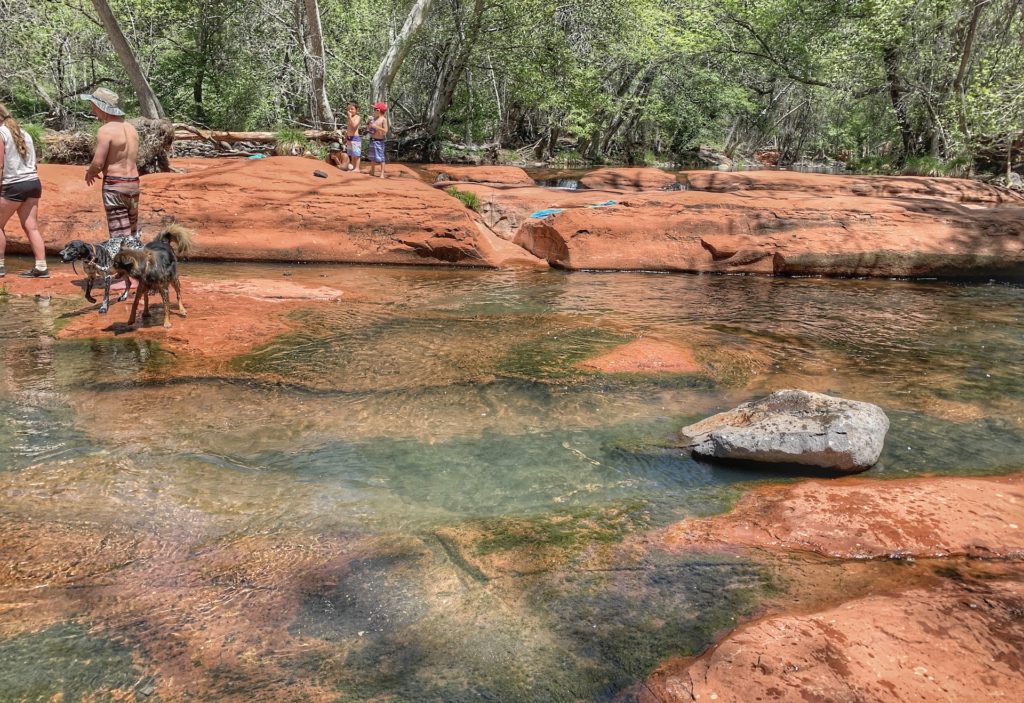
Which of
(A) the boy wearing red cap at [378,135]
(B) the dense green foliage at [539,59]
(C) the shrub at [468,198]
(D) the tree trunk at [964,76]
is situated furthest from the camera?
(B) the dense green foliage at [539,59]

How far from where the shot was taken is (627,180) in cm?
1859

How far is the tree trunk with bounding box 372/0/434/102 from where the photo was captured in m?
16.9

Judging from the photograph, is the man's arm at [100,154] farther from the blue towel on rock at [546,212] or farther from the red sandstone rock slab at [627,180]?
the red sandstone rock slab at [627,180]

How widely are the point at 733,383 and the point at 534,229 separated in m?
6.85

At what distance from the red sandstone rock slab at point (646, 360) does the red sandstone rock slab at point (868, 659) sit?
128 inches

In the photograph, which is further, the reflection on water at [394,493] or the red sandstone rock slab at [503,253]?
the red sandstone rock slab at [503,253]

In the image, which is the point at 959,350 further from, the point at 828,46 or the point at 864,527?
the point at 828,46

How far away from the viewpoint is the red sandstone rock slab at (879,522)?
3166mm

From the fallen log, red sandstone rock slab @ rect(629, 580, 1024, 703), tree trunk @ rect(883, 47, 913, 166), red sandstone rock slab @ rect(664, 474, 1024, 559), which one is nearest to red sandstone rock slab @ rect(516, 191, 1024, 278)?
red sandstone rock slab @ rect(664, 474, 1024, 559)

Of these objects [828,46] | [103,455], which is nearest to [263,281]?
[103,455]

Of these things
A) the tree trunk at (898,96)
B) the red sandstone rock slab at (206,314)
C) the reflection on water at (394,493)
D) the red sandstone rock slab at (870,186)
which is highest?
the tree trunk at (898,96)

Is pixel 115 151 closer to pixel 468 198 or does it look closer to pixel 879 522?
pixel 468 198

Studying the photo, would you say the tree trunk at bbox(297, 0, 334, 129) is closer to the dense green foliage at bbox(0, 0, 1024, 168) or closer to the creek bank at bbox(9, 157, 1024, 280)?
the dense green foliage at bbox(0, 0, 1024, 168)

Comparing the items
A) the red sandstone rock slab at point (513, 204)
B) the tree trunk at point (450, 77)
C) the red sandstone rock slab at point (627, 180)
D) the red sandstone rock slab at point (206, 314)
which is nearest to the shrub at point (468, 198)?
the red sandstone rock slab at point (513, 204)
